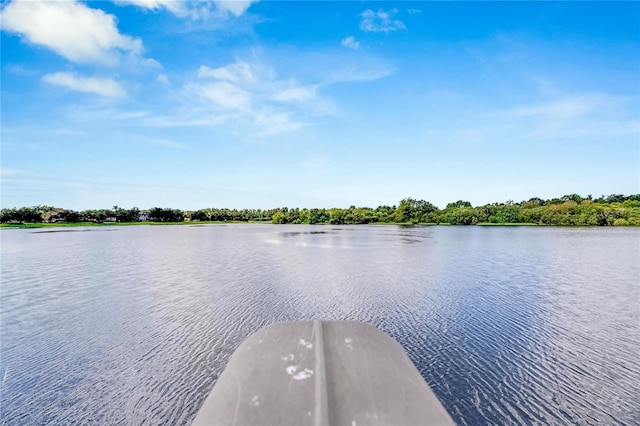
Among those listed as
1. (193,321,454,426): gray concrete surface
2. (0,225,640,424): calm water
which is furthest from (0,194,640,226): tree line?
(193,321,454,426): gray concrete surface

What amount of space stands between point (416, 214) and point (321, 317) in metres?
118

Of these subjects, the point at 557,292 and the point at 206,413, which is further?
the point at 557,292

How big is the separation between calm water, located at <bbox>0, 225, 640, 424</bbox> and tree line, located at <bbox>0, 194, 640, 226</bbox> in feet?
280

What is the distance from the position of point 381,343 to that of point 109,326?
9453 millimetres

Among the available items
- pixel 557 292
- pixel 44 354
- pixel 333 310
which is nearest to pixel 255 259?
pixel 333 310

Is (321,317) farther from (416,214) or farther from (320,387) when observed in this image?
(416,214)

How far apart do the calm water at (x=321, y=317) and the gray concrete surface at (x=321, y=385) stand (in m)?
3.50

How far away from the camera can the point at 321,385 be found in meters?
1.95

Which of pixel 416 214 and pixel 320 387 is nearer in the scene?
pixel 320 387

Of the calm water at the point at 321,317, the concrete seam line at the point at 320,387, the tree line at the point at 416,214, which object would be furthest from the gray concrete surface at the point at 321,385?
the tree line at the point at 416,214

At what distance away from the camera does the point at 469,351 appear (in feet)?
23.7

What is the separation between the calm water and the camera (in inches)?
208

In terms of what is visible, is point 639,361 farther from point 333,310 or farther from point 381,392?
point 381,392

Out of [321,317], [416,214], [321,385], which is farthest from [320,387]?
[416,214]
